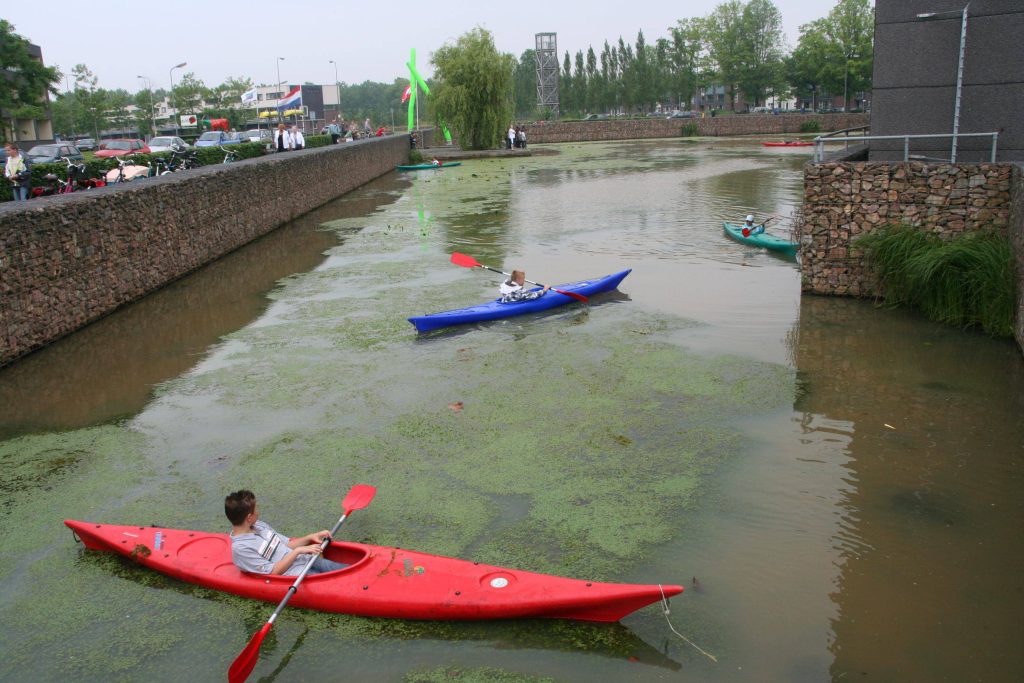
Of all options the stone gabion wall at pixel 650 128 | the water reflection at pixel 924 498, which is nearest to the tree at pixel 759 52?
the stone gabion wall at pixel 650 128

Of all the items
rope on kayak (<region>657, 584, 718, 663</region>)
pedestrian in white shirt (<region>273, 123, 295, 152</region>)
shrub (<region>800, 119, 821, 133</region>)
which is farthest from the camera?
shrub (<region>800, 119, 821, 133</region>)

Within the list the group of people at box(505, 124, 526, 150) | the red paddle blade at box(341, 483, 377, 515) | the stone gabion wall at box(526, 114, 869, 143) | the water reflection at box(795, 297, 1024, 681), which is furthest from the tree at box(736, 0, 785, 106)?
the red paddle blade at box(341, 483, 377, 515)

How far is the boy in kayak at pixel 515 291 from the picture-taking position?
34.3 feet

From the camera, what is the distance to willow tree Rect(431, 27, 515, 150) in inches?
1475

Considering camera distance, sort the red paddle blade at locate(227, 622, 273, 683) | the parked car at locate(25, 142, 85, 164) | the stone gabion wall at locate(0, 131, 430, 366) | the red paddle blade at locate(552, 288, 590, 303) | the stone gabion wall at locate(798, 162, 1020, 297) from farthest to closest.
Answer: the parked car at locate(25, 142, 85, 164) < the red paddle blade at locate(552, 288, 590, 303) < the stone gabion wall at locate(798, 162, 1020, 297) < the stone gabion wall at locate(0, 131, 430, 366) < the red paddle blade at locate(227, 622, 273, 683)

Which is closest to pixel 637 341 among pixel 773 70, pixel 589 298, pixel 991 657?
pixel 589 298

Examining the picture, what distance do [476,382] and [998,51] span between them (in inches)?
312

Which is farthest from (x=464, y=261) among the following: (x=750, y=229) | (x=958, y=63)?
(x=958, y=63)

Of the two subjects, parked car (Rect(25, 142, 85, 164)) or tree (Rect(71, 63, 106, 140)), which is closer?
parked car (Rect(25, 142, 85, 164))

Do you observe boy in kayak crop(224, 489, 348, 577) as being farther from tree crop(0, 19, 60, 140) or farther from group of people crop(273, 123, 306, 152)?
tree crop(0, 19, 60, 140)

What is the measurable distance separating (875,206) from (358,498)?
7.81 metres

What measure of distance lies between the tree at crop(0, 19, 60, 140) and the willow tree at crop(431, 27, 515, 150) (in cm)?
1666

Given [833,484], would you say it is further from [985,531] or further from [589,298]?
[589,298]

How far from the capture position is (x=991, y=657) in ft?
13.2
